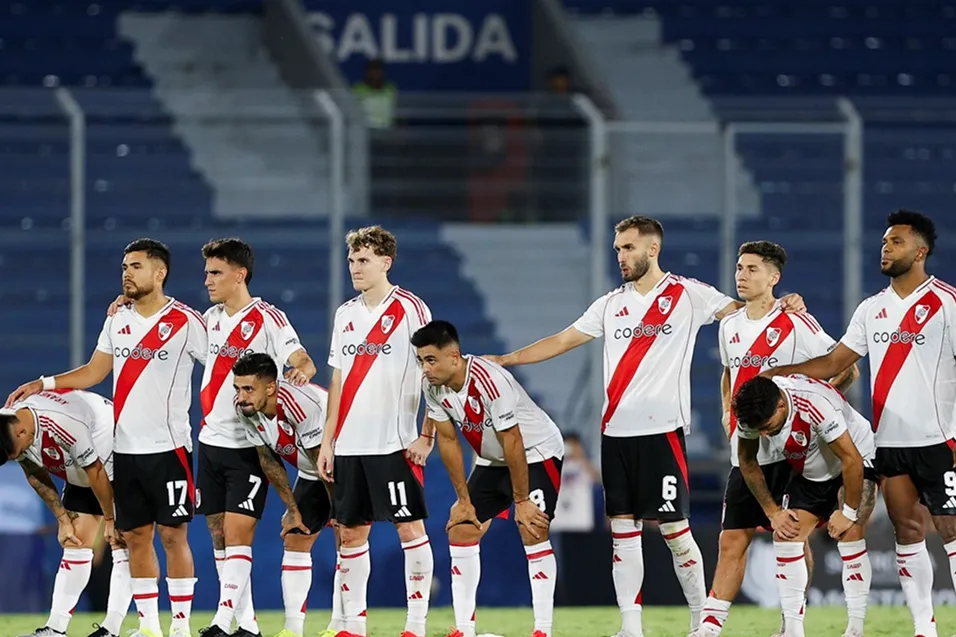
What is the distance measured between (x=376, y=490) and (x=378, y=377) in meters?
0.58

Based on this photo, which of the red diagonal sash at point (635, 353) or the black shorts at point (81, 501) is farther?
the black shorts at point (81, 501)

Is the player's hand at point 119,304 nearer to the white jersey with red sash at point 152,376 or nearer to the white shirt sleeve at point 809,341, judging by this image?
the white jersey with red sash at point 152,376

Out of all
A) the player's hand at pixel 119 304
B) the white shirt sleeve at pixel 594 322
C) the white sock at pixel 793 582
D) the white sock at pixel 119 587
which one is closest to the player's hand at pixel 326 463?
the white sock at pixel 119 587

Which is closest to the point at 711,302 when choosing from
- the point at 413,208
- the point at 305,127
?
the point at 413,208

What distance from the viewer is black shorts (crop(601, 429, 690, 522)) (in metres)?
9.03

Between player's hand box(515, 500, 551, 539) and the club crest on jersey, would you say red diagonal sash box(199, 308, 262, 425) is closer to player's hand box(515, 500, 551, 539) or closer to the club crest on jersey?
player's hand box(515, 500, 551, 539)

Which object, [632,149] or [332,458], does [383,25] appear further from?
[332,458]

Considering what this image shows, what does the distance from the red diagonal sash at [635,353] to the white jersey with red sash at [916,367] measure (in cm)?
109

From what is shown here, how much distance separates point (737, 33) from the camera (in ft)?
63.0

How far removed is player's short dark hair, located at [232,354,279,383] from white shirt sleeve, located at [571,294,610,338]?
5.35 feet

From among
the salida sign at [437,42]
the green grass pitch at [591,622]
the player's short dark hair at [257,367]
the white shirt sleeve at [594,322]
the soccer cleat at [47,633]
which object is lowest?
the green grass pitch at [591,622]

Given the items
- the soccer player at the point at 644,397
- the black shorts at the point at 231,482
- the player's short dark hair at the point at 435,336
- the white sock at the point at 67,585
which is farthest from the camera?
the white sock at the point at 67,585

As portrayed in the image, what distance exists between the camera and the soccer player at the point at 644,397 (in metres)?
9.07

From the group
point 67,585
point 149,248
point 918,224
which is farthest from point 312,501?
point 918,224
